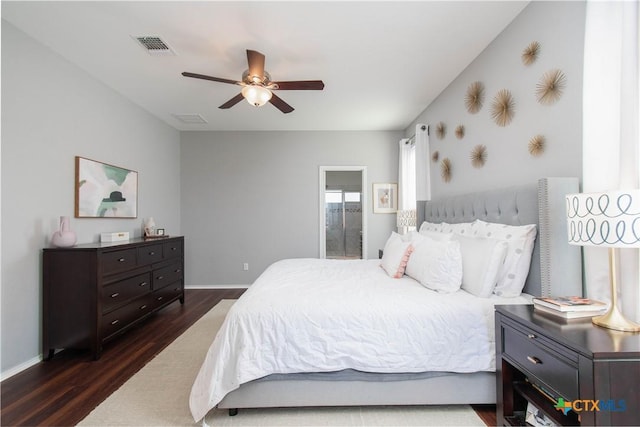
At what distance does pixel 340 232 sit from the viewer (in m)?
4.91

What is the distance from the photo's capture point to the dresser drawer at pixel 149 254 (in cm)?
293

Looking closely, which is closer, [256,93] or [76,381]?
[76,381]

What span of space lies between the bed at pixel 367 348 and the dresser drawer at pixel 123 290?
1462mm

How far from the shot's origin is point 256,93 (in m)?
2.35

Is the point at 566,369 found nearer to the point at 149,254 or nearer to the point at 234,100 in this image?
the point at 234,100

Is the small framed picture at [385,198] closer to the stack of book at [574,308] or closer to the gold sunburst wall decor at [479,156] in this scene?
the gold sunburst wall decor at [479,156]

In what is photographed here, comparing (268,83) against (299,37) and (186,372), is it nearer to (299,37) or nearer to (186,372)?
(299,37)

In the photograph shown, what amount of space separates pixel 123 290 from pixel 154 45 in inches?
90.0

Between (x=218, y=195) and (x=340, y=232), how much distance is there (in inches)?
88.7

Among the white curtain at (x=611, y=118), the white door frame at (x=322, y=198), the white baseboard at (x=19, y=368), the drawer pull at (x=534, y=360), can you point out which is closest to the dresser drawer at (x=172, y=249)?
the white baseboard at (x=19, y=368)

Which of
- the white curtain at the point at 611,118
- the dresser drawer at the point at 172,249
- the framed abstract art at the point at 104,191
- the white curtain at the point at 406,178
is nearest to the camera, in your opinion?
the white curtain at the point at 611,118

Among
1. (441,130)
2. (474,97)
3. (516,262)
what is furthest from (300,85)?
(516,262)

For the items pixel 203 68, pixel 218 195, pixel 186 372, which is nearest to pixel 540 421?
pixel 186 372

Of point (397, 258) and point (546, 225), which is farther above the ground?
point (546, 225)
